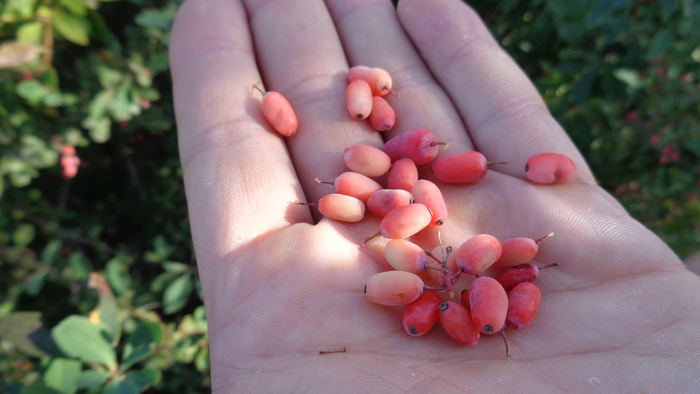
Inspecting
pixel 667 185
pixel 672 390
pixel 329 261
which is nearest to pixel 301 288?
pixel 329 261

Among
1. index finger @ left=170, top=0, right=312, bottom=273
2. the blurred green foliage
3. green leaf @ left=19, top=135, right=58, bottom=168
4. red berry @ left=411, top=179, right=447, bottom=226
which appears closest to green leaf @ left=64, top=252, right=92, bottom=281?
the blurred green foliage

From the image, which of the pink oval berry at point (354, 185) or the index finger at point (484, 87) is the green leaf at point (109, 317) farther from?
the index finger at point (484, 87)

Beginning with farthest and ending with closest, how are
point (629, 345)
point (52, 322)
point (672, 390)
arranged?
point (52, 322)
point (629, 345)
point (672, 390)

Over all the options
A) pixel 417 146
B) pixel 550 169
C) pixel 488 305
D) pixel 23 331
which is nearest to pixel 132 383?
pixel 23 331

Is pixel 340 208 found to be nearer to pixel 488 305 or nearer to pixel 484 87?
pixel 488 305

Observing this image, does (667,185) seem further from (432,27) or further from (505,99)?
(432,27)

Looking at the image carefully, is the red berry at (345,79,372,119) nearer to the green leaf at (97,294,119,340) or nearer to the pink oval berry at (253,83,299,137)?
the pink oval berry at (253,83,299,137)
